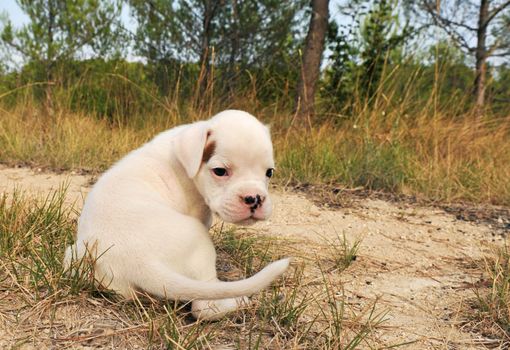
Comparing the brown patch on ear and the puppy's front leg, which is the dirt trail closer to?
the puppy's front leg

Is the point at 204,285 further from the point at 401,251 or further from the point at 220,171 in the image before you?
the point at 401,251

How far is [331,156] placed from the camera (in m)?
4.98

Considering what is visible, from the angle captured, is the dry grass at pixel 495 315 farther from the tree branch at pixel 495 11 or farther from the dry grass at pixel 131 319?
the tree branch at pixel 495 11

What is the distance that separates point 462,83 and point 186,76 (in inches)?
328

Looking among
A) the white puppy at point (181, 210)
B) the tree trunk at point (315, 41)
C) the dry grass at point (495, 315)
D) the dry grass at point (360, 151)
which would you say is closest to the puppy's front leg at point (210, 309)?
the white puppy at point (181, 210)

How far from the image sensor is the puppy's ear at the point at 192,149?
215 cm

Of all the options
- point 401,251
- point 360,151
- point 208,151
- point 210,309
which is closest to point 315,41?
point 360,151

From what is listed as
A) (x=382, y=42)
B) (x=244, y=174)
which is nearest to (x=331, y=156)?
(x=244, y=174)

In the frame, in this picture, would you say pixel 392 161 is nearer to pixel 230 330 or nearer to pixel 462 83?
pixel 230 330

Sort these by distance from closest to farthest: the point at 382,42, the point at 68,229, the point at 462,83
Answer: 1. the point at 68,229
2. the point at 382,42
3. the point at 462,83

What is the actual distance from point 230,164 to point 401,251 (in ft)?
5.17

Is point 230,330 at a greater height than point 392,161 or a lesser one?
lesser

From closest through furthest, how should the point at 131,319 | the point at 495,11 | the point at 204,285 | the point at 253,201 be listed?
1. the point at 204,285
2. the point at 131,319
3. the point at 253,201
4. the point at 495,11

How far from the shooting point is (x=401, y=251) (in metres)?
3.21
